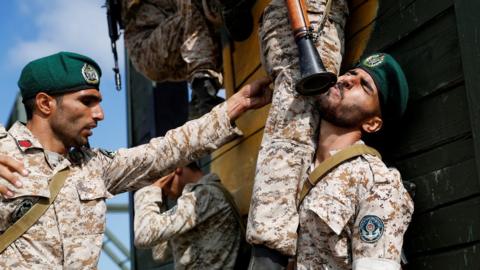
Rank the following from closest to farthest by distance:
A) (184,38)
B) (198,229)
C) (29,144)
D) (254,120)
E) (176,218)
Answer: (29,144) < (176,218) < (198,229) < (254,120) < (184,38)

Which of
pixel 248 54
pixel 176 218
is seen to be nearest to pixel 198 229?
pixel 176 218

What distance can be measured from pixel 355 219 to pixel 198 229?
1.42 metres

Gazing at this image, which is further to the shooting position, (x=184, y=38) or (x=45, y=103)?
(x=184, y=38)

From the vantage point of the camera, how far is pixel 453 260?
2645 mm

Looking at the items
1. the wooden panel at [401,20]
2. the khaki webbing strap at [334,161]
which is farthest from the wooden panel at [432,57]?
the khaki webbing strap at [334,161]

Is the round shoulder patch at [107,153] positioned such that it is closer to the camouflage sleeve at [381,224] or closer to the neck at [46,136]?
the neck at [46,136]

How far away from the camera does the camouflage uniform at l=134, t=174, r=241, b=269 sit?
3.78 meters

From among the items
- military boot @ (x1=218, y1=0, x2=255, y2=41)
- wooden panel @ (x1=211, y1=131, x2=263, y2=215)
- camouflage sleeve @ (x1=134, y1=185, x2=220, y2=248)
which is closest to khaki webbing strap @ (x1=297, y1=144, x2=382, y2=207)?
camouflage sleeve @ (x1=134, y1=185, x2=220, y2=248)

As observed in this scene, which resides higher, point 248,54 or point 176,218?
point 248,54

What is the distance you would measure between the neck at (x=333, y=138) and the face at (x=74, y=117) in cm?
88

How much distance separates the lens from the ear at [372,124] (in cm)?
288

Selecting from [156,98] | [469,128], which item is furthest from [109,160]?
[156,98]

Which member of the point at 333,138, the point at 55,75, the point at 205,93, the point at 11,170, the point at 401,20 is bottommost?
the point at 11,170

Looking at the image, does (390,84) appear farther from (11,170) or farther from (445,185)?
(11,170)
